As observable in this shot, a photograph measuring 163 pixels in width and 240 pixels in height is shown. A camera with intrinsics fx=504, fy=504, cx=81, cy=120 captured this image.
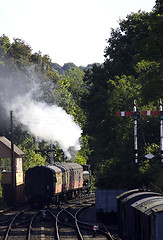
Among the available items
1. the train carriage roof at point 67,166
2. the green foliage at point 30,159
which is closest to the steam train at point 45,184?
the train carriage roof at point 67,166

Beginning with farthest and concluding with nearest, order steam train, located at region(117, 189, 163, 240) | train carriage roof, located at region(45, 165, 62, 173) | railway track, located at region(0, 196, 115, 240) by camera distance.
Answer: train carriage roof, located at region(45, 165, 62, 173)
railway track, located at region(0, 196, 115, 240)
steam train, located at region(117, 189, 163, 240)

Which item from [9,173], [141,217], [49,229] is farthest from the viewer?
[9,173]

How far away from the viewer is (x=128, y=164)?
123 feet

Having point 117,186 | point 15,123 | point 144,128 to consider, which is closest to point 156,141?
point 144,128

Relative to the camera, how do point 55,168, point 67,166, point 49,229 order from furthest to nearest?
point 67,166 → point 55,168 → point 49,229

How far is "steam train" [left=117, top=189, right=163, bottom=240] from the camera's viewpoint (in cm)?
1483

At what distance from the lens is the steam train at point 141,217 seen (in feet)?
48.6

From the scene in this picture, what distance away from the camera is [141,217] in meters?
17.2

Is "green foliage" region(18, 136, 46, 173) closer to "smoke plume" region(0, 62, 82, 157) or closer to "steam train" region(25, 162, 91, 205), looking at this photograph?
"smoke plume" region(0, 62, 82, 157)

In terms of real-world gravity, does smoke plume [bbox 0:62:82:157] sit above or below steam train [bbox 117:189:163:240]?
above

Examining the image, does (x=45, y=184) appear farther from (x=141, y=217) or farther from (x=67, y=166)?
(x=141, y=217)

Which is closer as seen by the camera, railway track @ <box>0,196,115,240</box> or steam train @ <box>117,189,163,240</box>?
steam train @ <box>117,189,163,240</box>

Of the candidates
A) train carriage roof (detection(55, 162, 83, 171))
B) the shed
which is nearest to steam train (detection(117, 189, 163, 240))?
train carriage roof (detection(55, 162, 83, 171))

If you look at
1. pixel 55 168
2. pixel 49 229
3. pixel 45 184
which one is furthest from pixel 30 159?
pixel 49 229
